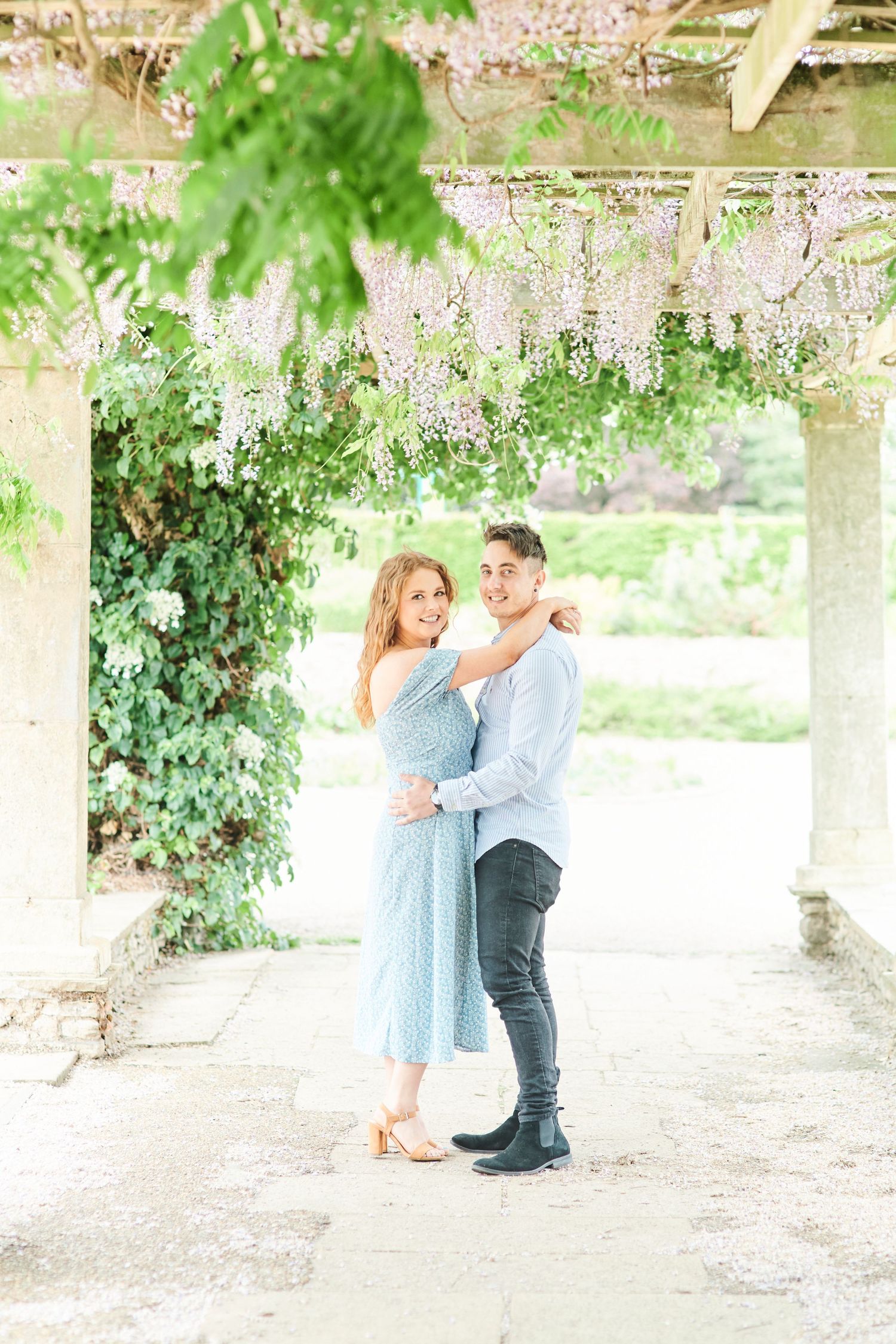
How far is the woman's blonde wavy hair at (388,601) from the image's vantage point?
289 cm

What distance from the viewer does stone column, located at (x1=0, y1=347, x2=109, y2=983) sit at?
12.1ft

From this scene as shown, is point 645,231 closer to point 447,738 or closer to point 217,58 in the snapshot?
point 447,738

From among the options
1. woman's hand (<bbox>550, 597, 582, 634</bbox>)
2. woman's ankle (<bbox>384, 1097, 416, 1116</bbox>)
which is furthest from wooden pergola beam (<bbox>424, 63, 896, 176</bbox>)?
woman's ankle (<bbox>384, 1097, 416, 1116</bbox>)

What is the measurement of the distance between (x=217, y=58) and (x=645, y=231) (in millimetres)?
2693

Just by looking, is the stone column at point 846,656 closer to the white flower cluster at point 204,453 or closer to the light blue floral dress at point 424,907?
the white flower cluster at point 204,453

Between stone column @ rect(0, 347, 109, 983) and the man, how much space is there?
130 centimetres

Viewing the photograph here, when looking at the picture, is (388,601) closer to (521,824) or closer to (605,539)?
(521,824)

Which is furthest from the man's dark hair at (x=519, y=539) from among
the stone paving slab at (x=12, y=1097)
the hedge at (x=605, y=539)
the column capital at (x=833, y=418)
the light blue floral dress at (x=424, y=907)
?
the hedge at (x=605, y=539)

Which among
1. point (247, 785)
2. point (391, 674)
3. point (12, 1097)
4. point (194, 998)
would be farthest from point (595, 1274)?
point (247, 785)

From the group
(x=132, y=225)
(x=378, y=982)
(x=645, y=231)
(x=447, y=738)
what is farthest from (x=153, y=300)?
(x=645, y=231)

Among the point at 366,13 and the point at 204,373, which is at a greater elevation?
the point at 204,373

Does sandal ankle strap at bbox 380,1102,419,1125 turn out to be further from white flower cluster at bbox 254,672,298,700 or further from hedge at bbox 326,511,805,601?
hedge at bbox 326,511,805,601

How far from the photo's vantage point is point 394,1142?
294 centimetres

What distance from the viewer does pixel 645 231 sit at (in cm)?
381
